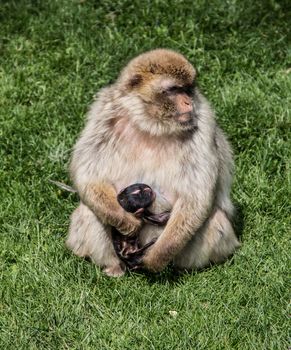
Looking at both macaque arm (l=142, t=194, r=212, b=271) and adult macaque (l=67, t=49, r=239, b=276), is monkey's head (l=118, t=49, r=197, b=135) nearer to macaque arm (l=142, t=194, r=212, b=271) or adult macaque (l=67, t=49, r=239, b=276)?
adult macaque (l=67, t=49, r=239, b=276)

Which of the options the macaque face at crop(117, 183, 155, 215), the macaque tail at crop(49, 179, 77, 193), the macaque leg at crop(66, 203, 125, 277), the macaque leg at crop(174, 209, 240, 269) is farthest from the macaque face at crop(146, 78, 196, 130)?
the macaque tail at crop(49, 179, 77, 193)

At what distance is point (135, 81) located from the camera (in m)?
5.25

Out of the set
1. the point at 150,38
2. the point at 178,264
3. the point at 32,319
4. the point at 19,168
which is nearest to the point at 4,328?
the point at 32,319

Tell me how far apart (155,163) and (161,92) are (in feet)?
1.40

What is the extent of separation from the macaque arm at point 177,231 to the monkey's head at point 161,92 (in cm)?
44

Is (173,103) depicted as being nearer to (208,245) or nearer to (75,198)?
(208,245)

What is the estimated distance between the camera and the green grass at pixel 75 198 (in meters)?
4.92

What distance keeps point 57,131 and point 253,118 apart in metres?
1.46

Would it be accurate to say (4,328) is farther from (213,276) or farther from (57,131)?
(57,131)

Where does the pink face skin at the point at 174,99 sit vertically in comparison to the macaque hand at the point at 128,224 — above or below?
above

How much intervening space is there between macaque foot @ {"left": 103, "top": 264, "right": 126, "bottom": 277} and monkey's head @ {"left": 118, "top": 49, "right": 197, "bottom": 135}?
84cm

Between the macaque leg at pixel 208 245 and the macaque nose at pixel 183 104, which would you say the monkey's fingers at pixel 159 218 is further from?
the macaque nose at pixel 183 104

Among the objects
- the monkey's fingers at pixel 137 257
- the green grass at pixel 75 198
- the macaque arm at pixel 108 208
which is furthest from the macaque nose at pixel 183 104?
the green grass at pixel 75 198

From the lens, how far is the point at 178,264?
18.1 feet
